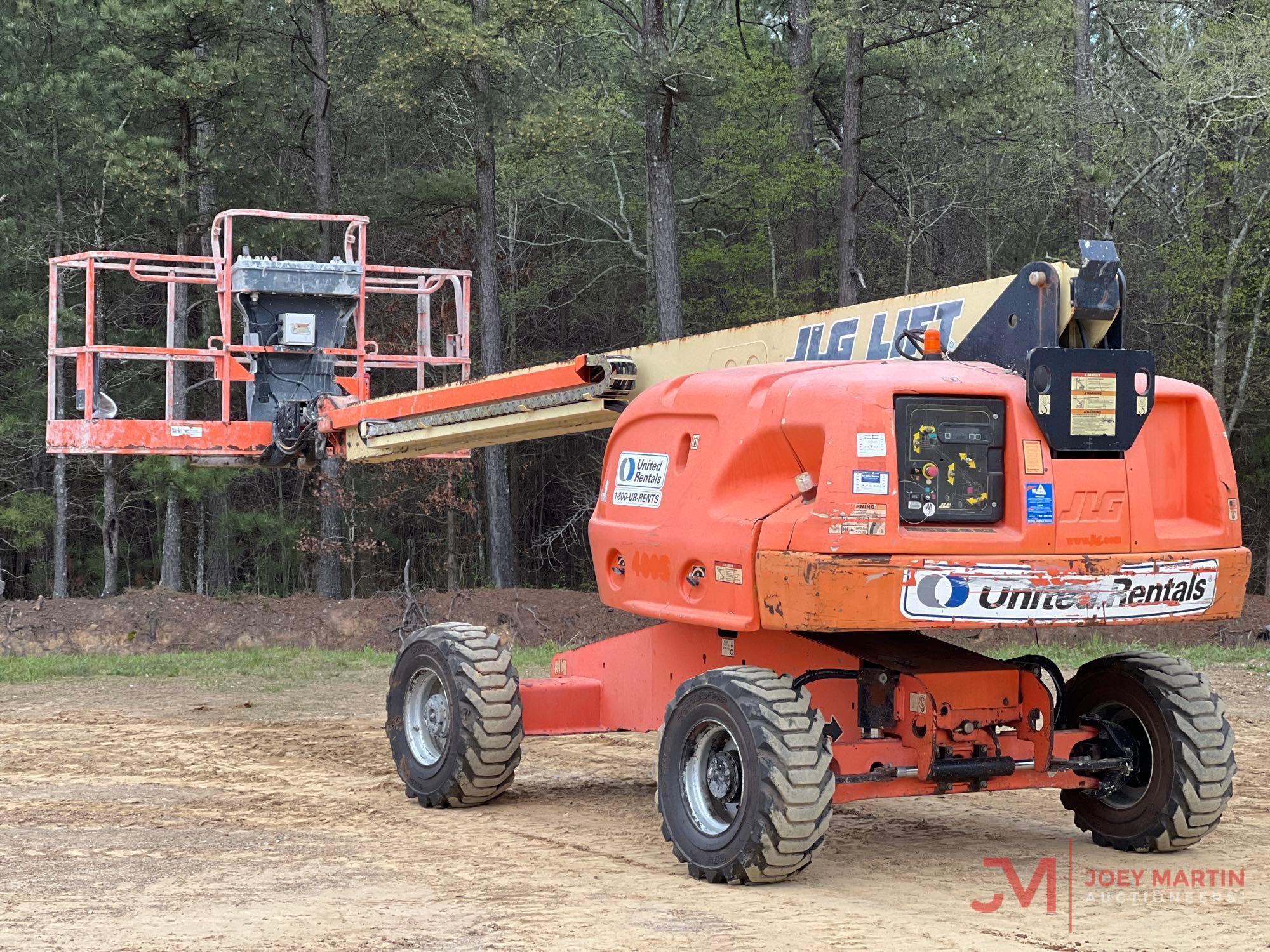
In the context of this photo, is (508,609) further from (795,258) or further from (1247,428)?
(1247,428)

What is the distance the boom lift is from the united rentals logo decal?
0.01 m

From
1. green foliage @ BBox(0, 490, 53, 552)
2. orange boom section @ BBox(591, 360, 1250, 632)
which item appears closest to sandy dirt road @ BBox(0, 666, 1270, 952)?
orange boom section @ BBox(591, 360, 1250, 632)

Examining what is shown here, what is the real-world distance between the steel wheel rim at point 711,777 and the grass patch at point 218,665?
8150mm

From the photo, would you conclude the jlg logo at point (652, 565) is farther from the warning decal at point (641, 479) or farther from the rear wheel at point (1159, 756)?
the rear wheel at point (1159, 756)

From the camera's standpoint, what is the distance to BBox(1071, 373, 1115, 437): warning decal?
7.09m

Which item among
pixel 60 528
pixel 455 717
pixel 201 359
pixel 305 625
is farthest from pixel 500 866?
pixel 60 528

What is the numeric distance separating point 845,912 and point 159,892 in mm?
3028

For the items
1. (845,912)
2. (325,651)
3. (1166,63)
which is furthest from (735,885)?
(1166,63)

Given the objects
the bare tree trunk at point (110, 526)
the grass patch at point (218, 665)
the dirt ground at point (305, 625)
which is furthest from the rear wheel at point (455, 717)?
the bare tree trunk at point (110, 526)

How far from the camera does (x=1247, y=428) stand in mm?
30516

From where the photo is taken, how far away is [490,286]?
2859 cm

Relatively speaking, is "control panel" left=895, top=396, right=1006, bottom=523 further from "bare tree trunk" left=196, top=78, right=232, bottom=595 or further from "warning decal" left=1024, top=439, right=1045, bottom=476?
"bare tree trunk" left=196, top=78, right=232, bottom=595

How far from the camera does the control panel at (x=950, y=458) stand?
696cm

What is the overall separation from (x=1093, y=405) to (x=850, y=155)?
2145 centimetres
